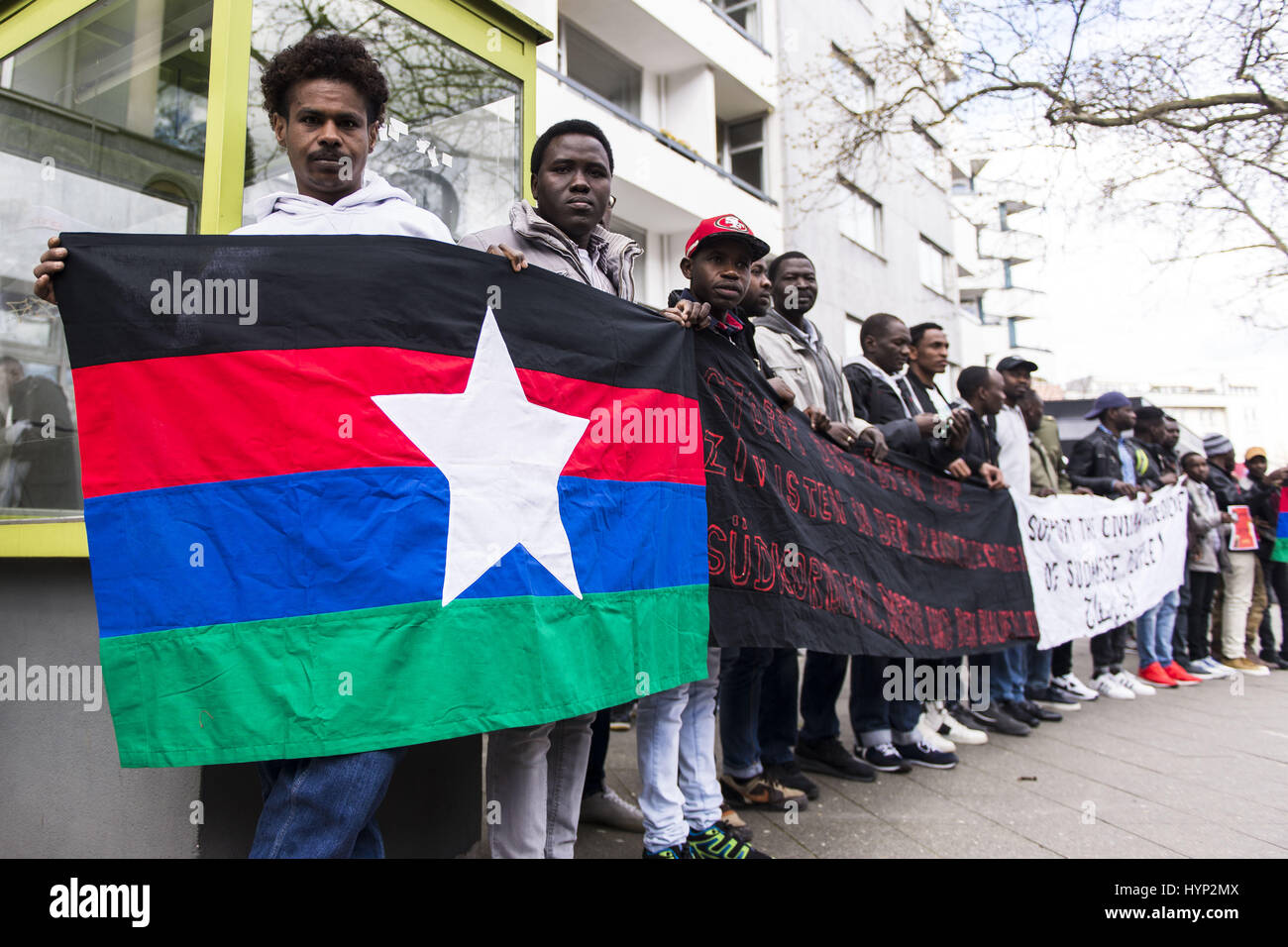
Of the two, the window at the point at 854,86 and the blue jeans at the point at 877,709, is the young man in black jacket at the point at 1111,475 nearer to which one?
the blue jeans at the point at 877,709

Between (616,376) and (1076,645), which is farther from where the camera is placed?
(1076,645)

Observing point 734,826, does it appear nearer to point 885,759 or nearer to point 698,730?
point 698,730

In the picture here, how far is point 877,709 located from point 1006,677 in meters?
1.63

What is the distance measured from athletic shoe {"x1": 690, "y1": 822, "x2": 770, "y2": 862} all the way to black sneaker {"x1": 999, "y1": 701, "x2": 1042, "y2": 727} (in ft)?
11.2

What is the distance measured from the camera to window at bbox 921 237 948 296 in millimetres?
21859

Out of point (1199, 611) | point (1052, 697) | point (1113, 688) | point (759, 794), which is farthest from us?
point (1199, 611)

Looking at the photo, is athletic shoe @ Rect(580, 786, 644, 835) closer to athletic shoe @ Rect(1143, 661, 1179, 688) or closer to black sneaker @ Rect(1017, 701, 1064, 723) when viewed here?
black sneaker @ Rect(1017, 701, 1064, 723)

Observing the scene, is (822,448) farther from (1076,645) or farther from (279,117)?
(1076,645)

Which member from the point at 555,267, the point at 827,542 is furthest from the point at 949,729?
the point at 555,267

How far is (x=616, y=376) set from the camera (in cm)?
286

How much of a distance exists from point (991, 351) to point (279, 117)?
48238mm

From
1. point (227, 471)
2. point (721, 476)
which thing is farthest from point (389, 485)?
point (721, 476)

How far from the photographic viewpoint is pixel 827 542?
3.76 metres
